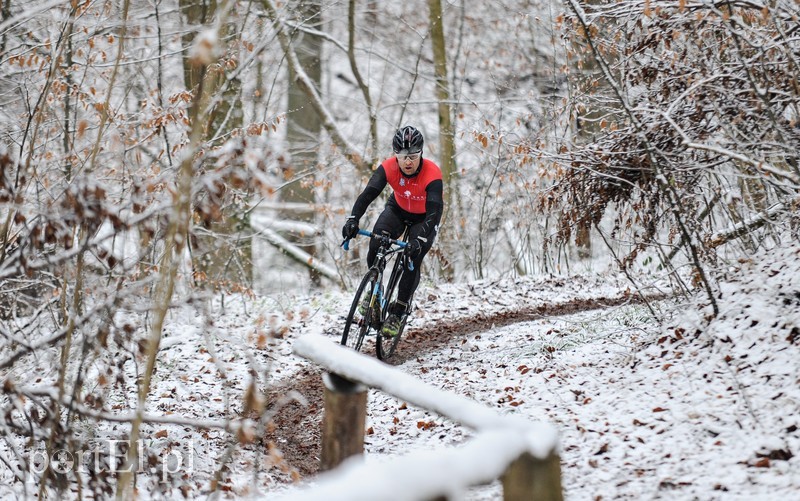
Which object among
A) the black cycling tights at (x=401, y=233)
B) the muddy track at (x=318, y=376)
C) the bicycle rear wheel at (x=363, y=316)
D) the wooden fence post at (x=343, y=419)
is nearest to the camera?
the wooden fence post at (x=343, y=419)

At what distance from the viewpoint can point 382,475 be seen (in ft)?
5.95

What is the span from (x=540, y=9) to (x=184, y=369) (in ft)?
38.8

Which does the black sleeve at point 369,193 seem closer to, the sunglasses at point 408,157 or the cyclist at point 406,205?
the cyclist at point 406,205

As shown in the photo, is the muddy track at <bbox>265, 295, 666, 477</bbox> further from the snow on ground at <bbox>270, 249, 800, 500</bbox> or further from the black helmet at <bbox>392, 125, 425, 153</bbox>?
the black helmet at <bbox>392, 125, 425, 153</bbox>

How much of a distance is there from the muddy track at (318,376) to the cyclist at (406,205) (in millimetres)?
880

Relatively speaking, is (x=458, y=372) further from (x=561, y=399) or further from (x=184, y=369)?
(x=184, y=369)

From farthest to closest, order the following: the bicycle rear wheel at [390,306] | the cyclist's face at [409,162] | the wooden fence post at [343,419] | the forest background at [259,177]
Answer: the bicycle rear wheel at [390,306]
the cyclist's face at [409,162]
the forest background at [259,177]
the wooden fence post at [343,419]

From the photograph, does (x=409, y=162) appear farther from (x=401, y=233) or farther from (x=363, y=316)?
(x=363, y=316)

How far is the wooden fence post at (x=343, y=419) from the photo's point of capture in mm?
3480

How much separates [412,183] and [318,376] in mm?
2413

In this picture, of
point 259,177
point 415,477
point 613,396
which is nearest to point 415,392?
point 415,477

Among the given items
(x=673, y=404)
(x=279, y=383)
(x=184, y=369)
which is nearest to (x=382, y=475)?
(x=673, y=404)

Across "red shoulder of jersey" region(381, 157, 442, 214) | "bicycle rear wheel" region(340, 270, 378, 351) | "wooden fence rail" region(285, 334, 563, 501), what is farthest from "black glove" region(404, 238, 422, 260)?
"wooden fence rail" region(285, 334, 563, 501)

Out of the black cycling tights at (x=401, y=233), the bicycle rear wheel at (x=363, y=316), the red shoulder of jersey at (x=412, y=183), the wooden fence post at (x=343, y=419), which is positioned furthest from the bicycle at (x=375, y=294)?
the wooden fence post at (x=343, y=419)
